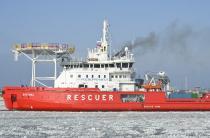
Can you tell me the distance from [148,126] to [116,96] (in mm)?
11419

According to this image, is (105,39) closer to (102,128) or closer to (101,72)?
(101,72)

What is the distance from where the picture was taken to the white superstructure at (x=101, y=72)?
36.1 metres

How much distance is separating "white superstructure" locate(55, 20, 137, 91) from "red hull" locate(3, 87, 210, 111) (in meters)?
1.02

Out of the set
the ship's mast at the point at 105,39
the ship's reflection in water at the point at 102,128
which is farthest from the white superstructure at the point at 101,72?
the ship's reflection in water at the point at 102,128

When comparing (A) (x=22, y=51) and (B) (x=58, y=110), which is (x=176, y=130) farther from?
(A) (x=22, y=51)

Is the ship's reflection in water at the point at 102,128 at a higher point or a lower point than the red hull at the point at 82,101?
lower

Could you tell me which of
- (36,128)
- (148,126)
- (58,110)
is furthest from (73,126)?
(58,110)

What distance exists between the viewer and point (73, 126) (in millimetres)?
23906

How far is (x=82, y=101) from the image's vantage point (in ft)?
116

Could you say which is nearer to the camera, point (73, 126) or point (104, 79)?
point (73, 126)

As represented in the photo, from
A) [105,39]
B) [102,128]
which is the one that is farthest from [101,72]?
[102,128]

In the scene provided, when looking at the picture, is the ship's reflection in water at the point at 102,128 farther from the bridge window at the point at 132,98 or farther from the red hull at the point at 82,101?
the bridge window at the point at 132,98

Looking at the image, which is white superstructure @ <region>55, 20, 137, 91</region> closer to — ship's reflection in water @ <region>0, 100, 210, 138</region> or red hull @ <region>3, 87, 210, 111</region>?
red hull @ <region>3, 87, 210, 111</region>

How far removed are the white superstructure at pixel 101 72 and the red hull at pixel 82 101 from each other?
3.34 ft
